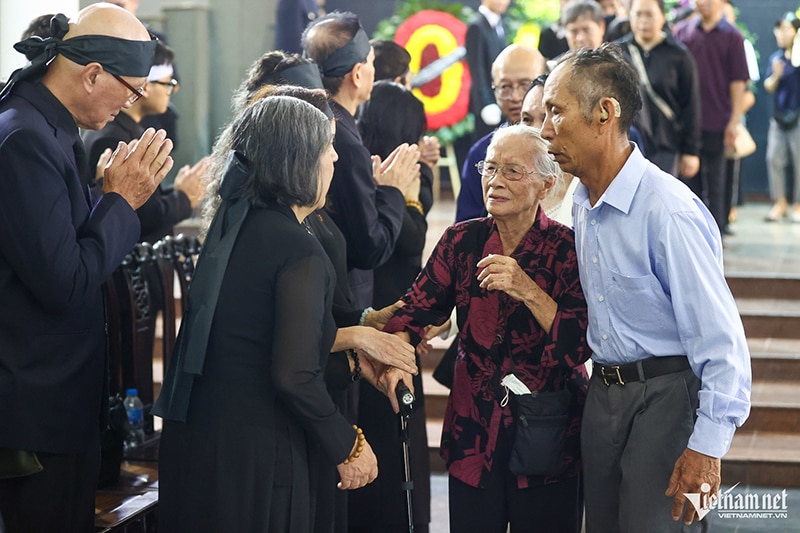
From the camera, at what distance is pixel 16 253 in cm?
262

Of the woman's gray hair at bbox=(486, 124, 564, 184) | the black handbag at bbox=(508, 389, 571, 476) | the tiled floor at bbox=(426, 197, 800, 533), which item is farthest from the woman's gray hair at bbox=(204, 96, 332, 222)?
the tiled floor at bbox=(426, 197, 800, 533)

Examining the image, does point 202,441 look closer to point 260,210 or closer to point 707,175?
point 260,210

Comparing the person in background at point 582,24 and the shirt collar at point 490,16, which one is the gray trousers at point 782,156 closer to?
the shirt collar at point 490,16

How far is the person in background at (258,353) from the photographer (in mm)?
2461

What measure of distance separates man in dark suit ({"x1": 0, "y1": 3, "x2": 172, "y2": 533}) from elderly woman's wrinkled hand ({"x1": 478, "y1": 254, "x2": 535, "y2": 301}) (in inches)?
36.5

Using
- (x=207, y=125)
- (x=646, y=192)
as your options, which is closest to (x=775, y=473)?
(x=646, y=192)

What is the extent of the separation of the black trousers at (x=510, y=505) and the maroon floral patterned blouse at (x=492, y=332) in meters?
0.03

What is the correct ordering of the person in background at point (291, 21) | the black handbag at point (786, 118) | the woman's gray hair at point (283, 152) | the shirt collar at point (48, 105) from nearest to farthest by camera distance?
1. the woman's gray hair at point (283, 152)
2. the shirt collar at point (48, 105)
3. the person in background at point (291, 21)
4. the black handbag at point (786, 118)

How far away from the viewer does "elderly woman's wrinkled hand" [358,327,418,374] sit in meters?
2.92

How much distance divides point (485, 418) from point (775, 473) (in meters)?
2.95

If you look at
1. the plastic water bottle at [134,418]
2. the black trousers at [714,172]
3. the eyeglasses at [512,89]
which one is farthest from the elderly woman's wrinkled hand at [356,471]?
the black trousers at [714,172]

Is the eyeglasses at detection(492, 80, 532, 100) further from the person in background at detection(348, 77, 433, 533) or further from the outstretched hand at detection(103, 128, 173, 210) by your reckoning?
the outstretched hand at detection(103, 128, 173, 210)

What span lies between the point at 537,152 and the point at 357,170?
0.80 m

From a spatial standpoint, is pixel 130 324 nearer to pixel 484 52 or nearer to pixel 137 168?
pixel 137 168
